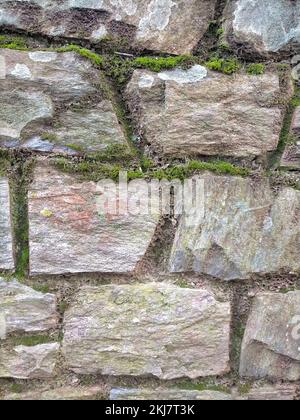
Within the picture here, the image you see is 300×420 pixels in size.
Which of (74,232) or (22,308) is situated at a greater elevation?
(74,232)

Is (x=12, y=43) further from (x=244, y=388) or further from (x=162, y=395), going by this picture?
(x=244, y=388)

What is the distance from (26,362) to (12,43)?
93cm

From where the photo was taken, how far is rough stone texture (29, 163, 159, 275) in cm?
157

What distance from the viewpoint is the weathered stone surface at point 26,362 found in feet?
5.09

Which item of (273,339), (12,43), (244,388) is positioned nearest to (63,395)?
(244,388)

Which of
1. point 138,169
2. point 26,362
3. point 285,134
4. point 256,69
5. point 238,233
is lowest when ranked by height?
point 26,362

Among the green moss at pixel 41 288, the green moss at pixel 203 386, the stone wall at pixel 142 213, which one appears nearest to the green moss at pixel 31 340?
the stone wall at pixel 142 213

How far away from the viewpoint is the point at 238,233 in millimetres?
1607

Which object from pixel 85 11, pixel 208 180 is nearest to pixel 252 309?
pixel 208 180

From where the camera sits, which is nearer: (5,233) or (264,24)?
(5,233)

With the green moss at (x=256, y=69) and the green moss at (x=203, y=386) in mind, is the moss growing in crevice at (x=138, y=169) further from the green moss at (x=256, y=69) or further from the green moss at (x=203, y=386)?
the green moss at (x=203, y=386)

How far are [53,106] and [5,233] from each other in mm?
395

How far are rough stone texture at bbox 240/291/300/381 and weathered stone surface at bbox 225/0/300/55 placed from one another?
0.77 m

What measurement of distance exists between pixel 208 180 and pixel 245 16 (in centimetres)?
53
